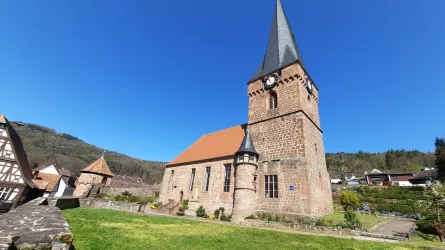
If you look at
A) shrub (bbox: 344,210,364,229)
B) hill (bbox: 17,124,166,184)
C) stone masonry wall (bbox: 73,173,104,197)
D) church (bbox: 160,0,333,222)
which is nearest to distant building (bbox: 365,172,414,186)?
church (bbox: 160,0,333,222)

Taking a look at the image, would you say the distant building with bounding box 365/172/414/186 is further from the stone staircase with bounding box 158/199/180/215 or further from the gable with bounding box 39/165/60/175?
the gable with bounding box 39/165/60/175

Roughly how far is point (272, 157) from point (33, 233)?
1649 centimetres

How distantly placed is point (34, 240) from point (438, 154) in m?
62.4

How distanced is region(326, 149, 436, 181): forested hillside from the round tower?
7062 cm

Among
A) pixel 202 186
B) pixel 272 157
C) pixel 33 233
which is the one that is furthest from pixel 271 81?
pixel 33 233

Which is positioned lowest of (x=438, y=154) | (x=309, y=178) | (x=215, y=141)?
(x=309, y=178)

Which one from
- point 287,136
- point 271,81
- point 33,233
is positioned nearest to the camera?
point 33,233

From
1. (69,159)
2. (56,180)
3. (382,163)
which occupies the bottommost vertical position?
(56,180)

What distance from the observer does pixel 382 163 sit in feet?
306

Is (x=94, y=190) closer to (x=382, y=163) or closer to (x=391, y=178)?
(x=391, y=178)

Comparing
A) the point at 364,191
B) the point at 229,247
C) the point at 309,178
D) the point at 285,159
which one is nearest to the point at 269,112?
the point at 285,159

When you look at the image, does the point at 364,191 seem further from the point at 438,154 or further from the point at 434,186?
the point at 434,186

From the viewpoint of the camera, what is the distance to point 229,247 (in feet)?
24.1

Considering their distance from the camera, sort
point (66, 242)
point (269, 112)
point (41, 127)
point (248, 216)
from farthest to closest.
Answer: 1. point (41, 127)
2. point (269, 112)
3. point (248, 216)
4. point (66, 242)
